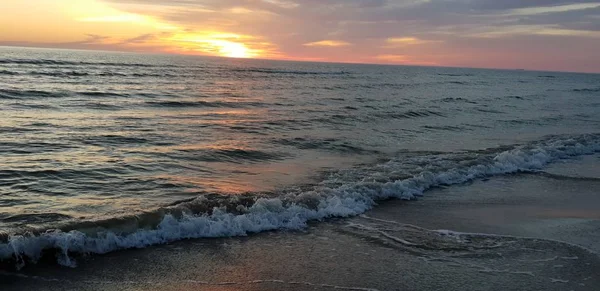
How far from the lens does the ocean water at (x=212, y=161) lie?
816 centimetres

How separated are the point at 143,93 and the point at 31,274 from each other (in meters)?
27.8

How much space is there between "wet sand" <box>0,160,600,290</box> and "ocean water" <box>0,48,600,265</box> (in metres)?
0.58

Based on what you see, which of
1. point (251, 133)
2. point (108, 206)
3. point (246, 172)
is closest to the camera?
point (108, 206)

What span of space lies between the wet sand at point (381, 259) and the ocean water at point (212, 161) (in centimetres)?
58

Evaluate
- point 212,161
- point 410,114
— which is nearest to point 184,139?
point 212,161

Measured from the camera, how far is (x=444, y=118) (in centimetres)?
2803

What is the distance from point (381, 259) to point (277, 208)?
8.73ft

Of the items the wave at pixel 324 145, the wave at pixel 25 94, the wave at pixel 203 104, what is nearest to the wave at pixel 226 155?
the wave at pixel 324 145

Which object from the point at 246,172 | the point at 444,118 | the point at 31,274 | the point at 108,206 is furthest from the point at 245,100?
the point at 31,274

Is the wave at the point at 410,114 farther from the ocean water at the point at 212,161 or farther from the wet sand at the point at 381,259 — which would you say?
the wet sand at the point at 381,259

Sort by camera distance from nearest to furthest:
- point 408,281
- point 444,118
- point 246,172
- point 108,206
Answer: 1. point 408,281
2. point 108,206
3. point 246,172
4. point 444,118

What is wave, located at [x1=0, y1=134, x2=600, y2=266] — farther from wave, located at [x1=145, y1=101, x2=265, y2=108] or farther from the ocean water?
wave, located at [x1=145, y1=101, x2=265, y2=108]

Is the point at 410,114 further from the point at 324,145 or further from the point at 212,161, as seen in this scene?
the point at 212,161

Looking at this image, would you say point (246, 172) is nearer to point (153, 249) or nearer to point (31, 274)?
point (153, 249)
